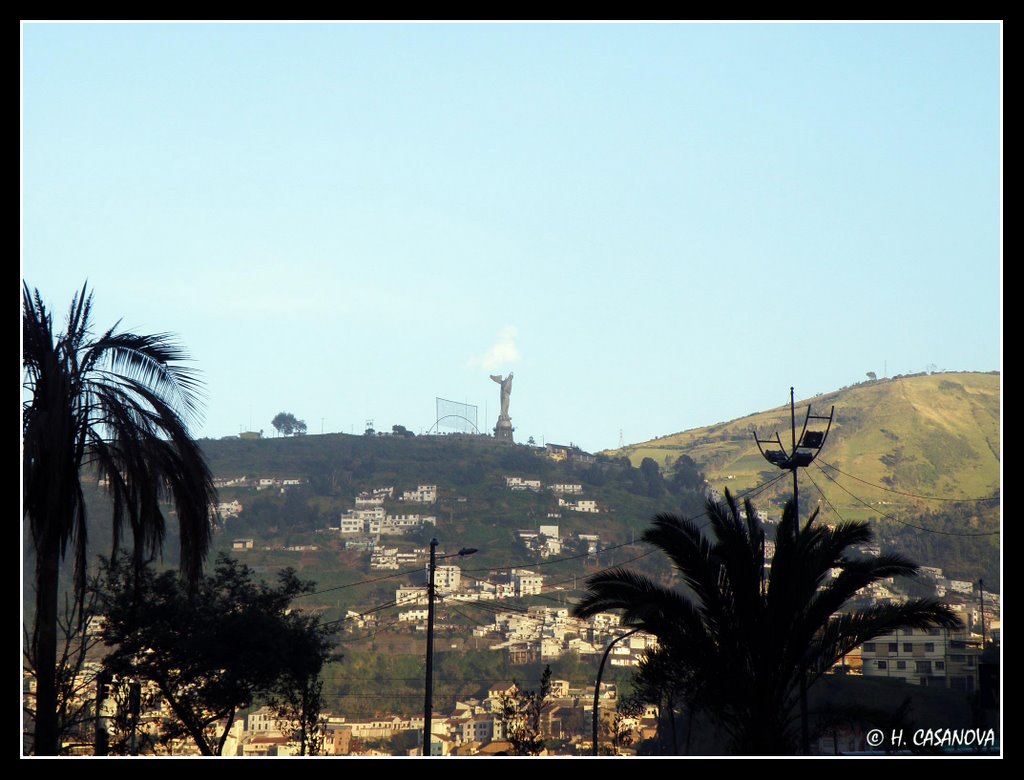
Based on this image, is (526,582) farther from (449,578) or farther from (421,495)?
(421,495)

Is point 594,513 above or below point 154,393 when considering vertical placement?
below

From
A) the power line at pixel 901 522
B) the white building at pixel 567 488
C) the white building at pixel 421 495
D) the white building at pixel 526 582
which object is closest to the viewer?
the white building at pixel 526 582

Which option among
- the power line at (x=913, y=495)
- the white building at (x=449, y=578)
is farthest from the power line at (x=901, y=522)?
the white building at (x=449, y=578)

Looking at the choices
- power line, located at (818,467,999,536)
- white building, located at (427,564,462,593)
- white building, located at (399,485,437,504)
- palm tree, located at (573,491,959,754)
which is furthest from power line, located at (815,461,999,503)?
palm tree, located at (573,491,959,754)

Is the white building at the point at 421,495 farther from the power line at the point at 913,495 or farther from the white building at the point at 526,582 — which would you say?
the power line at the point at 913,495

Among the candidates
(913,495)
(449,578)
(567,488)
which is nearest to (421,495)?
(567,488)
